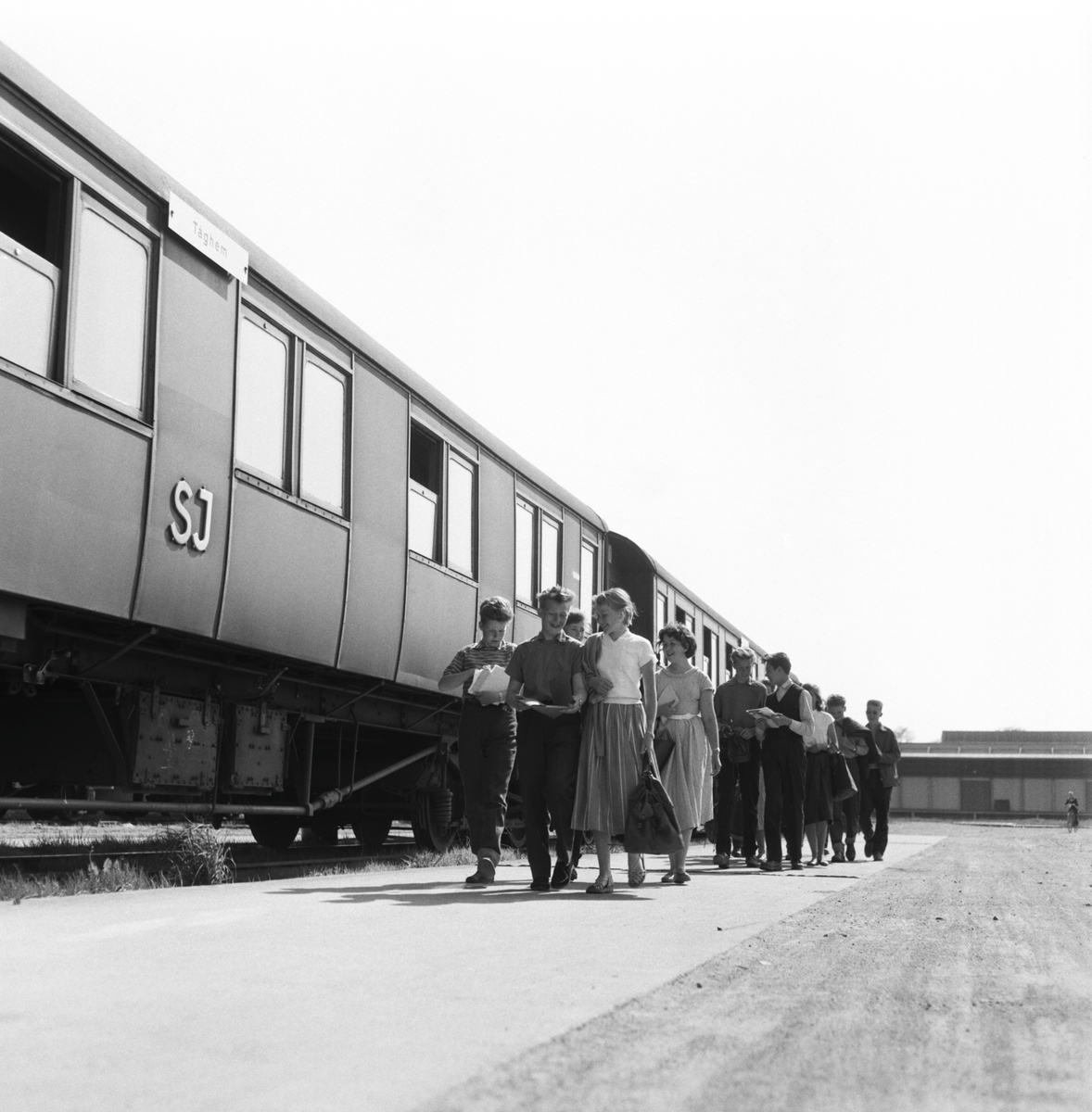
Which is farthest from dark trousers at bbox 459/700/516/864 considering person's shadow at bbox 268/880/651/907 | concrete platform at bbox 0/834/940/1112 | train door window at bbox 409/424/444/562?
train door window at bbox 409/424/444/562

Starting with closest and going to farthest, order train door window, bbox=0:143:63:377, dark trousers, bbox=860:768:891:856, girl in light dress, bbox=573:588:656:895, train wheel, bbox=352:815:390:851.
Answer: train door window, bbox=0:143:63:377, girl in light dress, bbox=573:588:656:895, train wheel, bbox=352:815:390:851, dark trousers, bbox=860:768:891:856

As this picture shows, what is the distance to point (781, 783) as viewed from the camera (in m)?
10.7

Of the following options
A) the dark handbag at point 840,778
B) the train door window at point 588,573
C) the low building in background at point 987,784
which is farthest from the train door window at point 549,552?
the low building in background at point 987,784

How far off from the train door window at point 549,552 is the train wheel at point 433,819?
227cm

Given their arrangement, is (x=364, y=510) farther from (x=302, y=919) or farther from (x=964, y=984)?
(x=964, y=984)

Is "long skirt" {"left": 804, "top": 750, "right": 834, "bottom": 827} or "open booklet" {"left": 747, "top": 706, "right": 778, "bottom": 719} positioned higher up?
"open booklet" {"left": 747, "top": 706, "right": 778, "bottom": 719}

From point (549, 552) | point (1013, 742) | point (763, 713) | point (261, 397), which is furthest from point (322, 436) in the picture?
point (1013, 742)

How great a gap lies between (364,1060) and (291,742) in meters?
6.87

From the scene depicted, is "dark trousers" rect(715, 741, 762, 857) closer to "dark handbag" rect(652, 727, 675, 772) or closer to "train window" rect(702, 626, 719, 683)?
"dark handbag" rect(652, 727, 675, 772)

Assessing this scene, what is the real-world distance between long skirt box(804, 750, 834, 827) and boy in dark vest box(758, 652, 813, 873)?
1.39 m

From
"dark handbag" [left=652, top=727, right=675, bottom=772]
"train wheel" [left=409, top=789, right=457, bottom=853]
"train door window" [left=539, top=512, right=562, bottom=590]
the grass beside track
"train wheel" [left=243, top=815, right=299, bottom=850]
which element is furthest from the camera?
"train door window" [left=539, top=512, right=562, bottom=590]

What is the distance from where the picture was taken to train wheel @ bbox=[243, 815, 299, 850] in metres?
12.1

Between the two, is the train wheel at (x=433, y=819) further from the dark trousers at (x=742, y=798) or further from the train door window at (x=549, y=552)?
the train door window at (x=549, y=552)

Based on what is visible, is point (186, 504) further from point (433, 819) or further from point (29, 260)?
point (433, 819)
